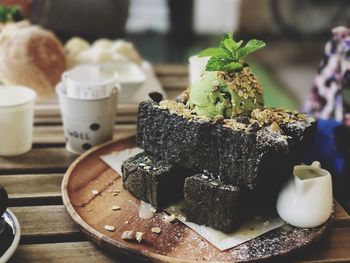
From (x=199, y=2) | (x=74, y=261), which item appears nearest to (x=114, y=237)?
(x=74, y=261)

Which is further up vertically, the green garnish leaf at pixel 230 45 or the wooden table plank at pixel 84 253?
the green garnish leaf at pixel 230 45

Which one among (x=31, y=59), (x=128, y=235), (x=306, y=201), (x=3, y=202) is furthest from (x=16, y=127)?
(x=306, y=201)

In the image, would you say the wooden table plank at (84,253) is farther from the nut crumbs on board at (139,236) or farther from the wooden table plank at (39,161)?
the wooden table plank at (39,161)

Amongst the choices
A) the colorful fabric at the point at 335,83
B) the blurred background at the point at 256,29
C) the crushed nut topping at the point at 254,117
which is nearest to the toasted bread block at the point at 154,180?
the crushed nut topping at the point at 254,117

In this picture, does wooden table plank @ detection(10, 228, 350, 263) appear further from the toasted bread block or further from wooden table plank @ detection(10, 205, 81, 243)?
the toasted bread block

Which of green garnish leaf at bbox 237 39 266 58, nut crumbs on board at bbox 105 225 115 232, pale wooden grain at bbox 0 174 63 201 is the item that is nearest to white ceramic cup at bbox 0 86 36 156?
pale wooden grain at bbox 0 174 63 201

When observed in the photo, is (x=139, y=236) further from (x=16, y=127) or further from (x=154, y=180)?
(x=16, y=127)
